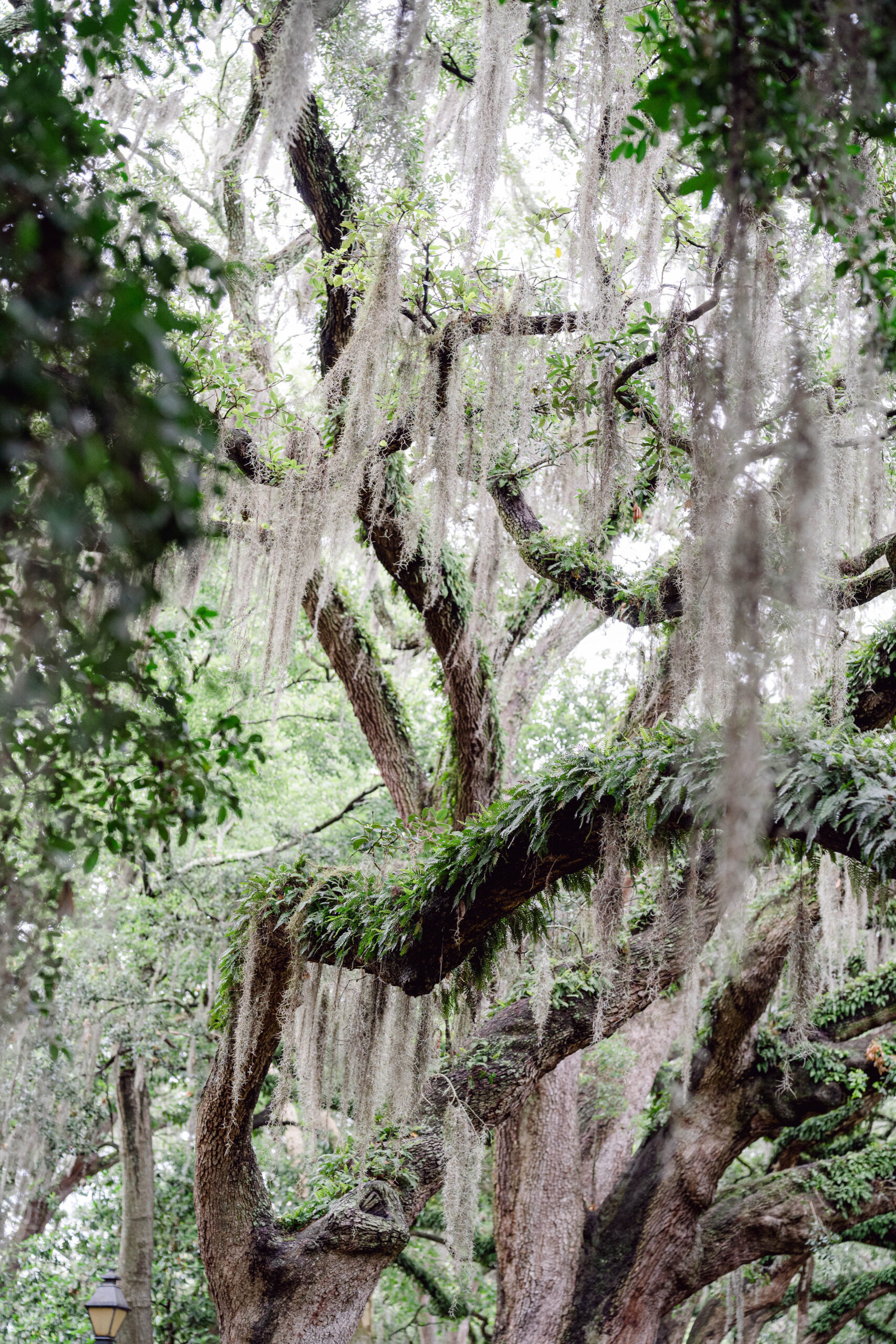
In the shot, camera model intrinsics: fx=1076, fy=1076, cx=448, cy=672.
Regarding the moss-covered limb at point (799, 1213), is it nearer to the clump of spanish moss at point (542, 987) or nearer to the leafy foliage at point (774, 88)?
the clump of spanish moss at point (542, 987)

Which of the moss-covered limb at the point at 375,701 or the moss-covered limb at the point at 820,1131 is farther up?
the moss-covered limb at the point at 375,701

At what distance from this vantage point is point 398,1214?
5070 millimetres

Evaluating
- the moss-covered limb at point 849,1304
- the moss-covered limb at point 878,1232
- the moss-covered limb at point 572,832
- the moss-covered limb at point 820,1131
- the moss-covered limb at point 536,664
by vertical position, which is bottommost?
the moss-covered limb at point 849,1304

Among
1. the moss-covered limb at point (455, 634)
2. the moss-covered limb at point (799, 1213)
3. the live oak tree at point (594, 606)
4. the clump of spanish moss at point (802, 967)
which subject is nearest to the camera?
the live oak tree at point (594, 606)

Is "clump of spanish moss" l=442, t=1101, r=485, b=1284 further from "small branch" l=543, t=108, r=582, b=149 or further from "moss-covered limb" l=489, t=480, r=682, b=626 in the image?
"small branch" l=543, t=108, r=582, b=149

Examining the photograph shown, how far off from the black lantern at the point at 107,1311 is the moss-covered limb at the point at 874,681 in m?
5.04

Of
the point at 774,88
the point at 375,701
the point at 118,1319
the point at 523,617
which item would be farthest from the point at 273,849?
the point at 774,88

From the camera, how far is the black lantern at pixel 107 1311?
591cm

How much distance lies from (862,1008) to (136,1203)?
549 cm

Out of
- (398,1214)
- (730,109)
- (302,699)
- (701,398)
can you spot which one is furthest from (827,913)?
(302,699)

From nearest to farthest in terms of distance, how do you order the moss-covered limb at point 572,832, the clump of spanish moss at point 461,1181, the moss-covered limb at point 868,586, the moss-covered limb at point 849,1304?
the moss-covered limb at point 572,832 → the clump of spanish moss at point 461,1181 → the moss-covered limb at point 868,586 → the moss-covered limb at point 849,1304

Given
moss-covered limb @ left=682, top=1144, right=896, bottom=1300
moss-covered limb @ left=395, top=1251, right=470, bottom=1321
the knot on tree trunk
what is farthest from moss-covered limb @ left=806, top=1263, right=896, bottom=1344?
the knot on tree trunk

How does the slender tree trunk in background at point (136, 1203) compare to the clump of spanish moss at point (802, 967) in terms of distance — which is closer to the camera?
the clump of spanish moss at point (802, 967)

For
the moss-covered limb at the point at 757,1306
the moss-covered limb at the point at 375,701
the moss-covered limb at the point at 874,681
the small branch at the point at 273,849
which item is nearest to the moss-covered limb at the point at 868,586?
the moss-covered limb at the point at 874,681
